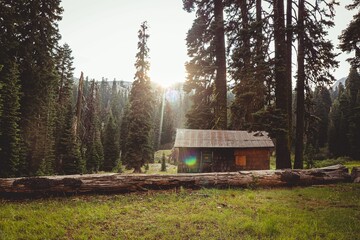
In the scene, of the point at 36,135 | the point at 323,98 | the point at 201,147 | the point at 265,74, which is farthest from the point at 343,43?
the point at 323,98

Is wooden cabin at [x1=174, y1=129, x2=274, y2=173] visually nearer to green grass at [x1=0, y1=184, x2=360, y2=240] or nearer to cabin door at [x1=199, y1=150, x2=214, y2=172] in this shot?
cabin door at [x1=199, y1=150, x2=214, y2=172]

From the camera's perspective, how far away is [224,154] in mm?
22953

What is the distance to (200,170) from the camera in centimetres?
2264

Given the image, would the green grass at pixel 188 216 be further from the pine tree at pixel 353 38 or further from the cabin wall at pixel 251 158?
the cabin wall at pixel 251 158

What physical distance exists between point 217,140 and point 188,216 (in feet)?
51.7

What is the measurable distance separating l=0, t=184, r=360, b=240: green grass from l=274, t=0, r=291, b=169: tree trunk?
11.1ft

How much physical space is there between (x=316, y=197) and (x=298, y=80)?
9040 mm

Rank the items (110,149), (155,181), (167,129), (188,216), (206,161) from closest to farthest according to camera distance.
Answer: (188,216) < (155,181) < (206,161) < (110,149) < (167,129)

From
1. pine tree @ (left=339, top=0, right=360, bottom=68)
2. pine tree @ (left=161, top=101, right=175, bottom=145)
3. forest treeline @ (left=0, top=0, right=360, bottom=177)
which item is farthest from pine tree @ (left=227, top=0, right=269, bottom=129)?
pine tree @ (left=161, top=101, right=175, bottom=145)

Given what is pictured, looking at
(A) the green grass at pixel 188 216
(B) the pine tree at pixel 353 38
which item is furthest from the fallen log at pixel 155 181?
(B) the pine tree at pixel 353 38

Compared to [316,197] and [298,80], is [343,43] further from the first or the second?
[316,197]

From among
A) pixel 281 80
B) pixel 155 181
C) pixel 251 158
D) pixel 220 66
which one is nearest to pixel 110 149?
pixel 251 158

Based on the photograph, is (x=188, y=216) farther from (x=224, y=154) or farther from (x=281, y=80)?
(x=224, y=154)

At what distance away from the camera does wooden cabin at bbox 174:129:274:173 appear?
22.2 metres
